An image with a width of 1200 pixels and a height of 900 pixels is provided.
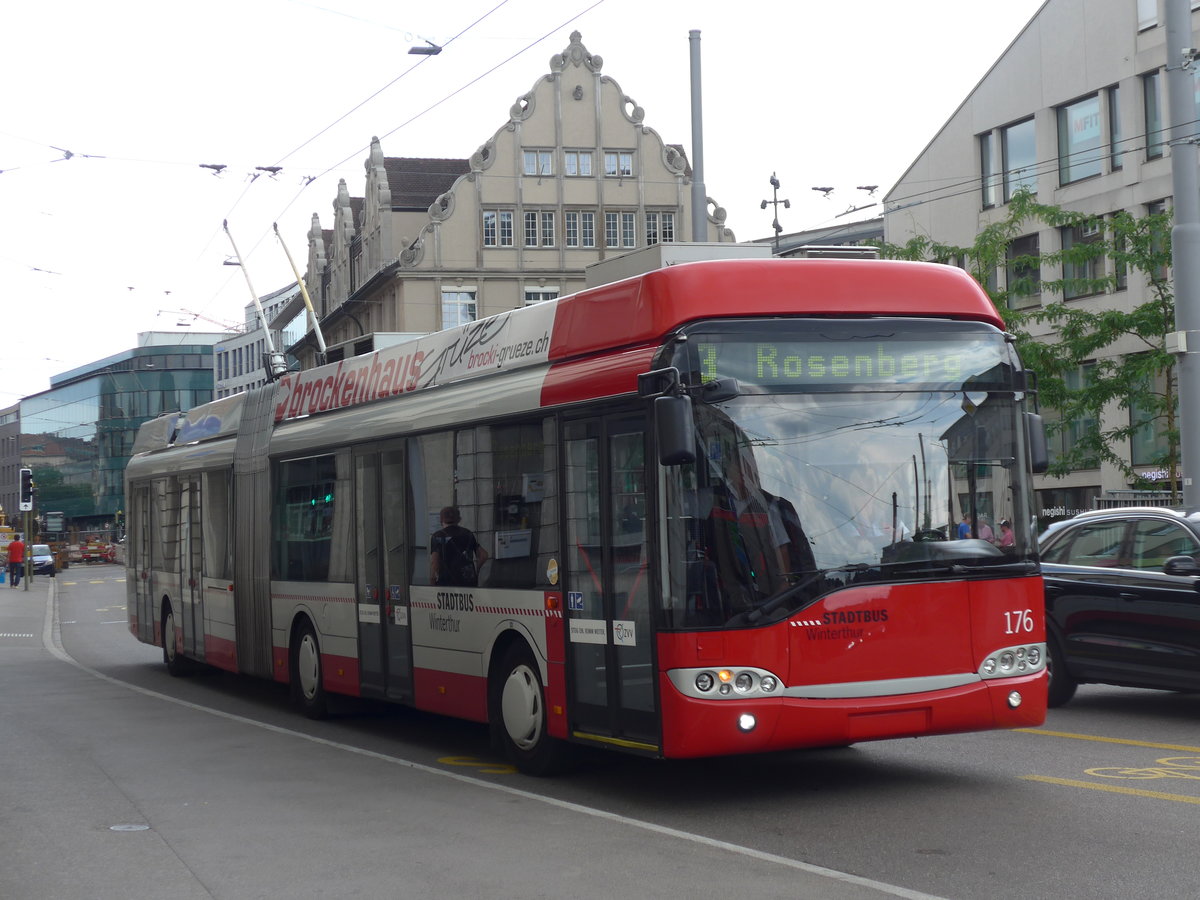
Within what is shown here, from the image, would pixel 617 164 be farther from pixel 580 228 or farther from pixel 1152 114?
pixel 1152 114

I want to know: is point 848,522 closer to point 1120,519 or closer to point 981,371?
point 981,371

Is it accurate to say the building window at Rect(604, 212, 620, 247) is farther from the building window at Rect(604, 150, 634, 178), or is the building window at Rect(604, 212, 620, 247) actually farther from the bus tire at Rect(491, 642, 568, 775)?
the bus tire at Rect(491, 642, 568, 775)

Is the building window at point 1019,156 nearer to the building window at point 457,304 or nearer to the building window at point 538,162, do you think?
the building window at point 538,162

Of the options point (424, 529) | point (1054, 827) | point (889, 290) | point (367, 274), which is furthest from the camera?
point (367, 274)

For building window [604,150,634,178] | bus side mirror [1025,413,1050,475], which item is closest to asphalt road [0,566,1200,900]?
bus side mirror [1025,413,1050,475]

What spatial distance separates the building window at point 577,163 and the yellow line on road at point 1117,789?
56936mm

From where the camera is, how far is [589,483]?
9.73 metres

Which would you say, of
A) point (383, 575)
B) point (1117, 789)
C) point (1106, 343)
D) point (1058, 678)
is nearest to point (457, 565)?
point (383, 575)

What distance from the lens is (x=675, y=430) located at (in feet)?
27.8

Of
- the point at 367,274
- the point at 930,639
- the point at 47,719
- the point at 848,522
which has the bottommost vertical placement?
the point at 47,719

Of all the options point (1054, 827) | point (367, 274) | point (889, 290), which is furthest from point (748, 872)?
point (367, 274)

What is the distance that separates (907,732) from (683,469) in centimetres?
191

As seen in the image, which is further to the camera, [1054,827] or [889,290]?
[889,290]

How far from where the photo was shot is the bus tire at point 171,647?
2064cm
